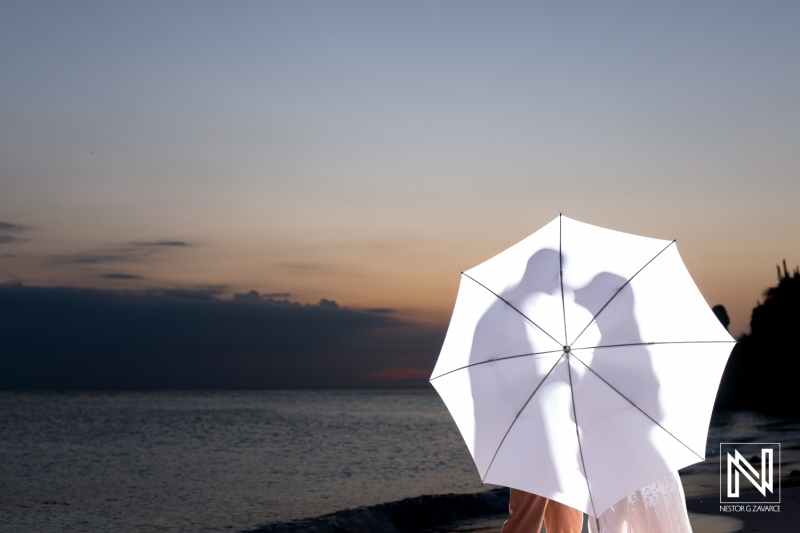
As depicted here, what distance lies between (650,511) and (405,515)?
40.6 ft

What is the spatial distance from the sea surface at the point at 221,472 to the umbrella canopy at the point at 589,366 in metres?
12.0

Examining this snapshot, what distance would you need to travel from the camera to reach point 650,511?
4477 mm

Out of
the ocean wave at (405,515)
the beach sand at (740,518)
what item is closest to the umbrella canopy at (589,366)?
the beach sand at (740,518)

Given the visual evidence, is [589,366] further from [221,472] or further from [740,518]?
[221,472]

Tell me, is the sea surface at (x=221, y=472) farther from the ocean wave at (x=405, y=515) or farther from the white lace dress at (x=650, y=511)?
the white lace dress at (x=650, y=511)

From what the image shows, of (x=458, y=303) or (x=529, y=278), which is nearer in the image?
(x=529, y=278)

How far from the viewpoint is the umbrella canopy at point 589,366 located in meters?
3.87

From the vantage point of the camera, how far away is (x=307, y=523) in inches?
612

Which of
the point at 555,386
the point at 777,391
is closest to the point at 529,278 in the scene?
the point at 555,386

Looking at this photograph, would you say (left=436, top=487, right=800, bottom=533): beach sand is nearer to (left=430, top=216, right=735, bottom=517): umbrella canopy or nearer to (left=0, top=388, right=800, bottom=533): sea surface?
(left=0, top=388, right=800, bottom=533): sea surface

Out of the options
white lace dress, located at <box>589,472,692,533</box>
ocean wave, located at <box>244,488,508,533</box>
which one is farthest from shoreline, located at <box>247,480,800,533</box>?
white lace dress, located at <box>589,472,692,533</box>

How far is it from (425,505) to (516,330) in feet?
44.2

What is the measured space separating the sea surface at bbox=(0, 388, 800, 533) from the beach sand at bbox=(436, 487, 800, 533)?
2.28 m

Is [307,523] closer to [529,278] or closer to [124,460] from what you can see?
[529,278]
